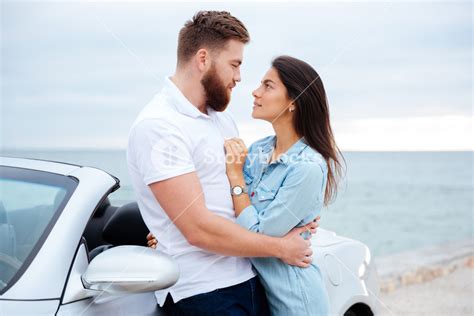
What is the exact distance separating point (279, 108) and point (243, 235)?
0.68 meters

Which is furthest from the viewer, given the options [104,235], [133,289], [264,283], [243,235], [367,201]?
[367,201]

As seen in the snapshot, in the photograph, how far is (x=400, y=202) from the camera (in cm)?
3916

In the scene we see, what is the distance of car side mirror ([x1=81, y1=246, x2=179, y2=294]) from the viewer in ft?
6.64

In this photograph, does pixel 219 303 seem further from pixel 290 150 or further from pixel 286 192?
pixel 290 150

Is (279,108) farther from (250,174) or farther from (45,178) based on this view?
(45,178)

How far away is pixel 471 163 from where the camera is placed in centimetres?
6234

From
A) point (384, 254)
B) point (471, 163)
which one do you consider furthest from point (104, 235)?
point (471, 163)

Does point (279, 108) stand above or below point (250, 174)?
above

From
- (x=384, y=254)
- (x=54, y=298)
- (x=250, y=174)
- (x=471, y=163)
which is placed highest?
(x=250, y=174)

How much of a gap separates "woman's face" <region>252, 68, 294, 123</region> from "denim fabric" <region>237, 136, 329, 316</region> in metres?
0.17

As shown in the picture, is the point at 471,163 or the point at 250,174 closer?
the point at 250,174

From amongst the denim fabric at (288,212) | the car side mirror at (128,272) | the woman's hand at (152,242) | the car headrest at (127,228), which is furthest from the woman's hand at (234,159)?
the car headrest at (127,228)

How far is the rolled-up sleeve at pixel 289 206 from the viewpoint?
243 cm

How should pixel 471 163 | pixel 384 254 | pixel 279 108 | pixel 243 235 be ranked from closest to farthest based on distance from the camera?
1. pixel 243 235
2. pixel 279 108
3. pixel 384 254
4. pixel 471 163
